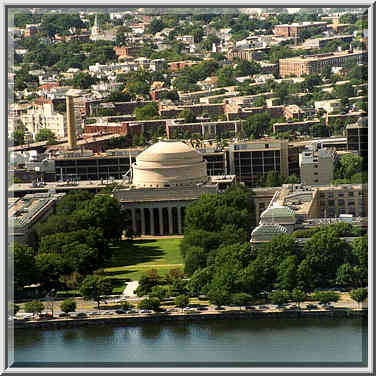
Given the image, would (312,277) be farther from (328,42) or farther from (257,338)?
(328,42)

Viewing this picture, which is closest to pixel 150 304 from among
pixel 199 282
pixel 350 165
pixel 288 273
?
pixel 199 282

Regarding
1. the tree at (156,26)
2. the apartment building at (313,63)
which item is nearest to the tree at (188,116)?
the apartment building at (313,63)

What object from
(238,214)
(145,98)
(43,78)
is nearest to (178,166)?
(238,214)

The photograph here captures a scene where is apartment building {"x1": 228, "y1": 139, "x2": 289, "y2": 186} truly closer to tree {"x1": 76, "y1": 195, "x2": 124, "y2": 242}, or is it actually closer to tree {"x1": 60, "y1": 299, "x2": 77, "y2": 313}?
tree {"x1": 76, "y1": 195, "x2": 124, "y2": 242}

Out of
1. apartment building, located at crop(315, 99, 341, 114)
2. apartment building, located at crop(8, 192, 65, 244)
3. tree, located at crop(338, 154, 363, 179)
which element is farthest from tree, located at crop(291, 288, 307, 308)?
apartment building, located at crop(315, 99, 341, 114)

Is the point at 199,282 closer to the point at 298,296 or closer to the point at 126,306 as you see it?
the point at 126,306
